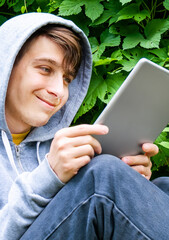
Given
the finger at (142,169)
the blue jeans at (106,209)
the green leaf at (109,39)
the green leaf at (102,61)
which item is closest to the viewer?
the blue jeans at (106,209)

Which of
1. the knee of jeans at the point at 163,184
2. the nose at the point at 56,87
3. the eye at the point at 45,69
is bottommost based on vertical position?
the knee of jeans at the point at 163,184

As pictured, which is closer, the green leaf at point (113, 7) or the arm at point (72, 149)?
the arm at point (72, 149)

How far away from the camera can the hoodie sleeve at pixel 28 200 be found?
121 cm

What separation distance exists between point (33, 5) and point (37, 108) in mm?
1159

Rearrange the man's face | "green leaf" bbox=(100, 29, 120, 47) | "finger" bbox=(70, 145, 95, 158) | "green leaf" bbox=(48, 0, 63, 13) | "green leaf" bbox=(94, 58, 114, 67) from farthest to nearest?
"green leaf" bbox=(48, 0, 63, 13), "green leaf" bbox=(100, 29, 120, 47), "green leaf" bbox=(94, 58, 114, 67), the man's face, "finger" bbox=(70, 145, 95, 158)

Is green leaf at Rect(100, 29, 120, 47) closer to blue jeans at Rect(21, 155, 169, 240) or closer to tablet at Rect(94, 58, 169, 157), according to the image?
tablet at Rect(94, 58, 169, 157)

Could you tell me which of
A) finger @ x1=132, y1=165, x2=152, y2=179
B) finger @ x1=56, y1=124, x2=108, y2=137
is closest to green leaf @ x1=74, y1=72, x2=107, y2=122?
finger @ x1=132, y1=165, x2=152, y2=179

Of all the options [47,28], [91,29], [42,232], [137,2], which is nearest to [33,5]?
[91,29]

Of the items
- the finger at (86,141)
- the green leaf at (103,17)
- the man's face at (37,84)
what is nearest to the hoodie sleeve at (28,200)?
the finger at (86,141)

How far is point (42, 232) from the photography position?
1137 millimetres

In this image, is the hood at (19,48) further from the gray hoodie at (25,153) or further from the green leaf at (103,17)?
the green leaf at (103,17)

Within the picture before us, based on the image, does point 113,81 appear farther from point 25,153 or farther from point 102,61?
point 25,153

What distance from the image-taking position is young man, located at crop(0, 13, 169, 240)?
3.61ft

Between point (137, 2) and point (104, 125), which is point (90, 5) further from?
point (104, 125)
